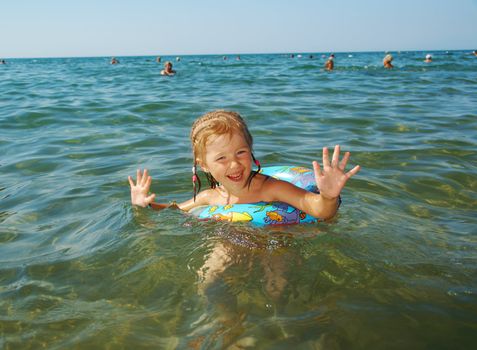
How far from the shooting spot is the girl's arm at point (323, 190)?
8.41 feet

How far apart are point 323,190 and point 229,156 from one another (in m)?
0.65

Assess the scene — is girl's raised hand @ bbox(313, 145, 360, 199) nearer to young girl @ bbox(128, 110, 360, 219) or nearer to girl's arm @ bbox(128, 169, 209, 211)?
young girl @ bbox(128, 110, 360, 219)

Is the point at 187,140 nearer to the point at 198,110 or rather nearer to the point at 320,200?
the point at 198,110

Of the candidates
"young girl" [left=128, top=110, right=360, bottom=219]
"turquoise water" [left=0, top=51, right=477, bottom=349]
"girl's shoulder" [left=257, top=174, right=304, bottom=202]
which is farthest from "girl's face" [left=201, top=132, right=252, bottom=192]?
"turquoise water" [left=0, top=51, right=477, bottom=349]

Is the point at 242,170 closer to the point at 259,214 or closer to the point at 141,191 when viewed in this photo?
the point at 259,214

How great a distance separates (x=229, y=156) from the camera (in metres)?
2.91

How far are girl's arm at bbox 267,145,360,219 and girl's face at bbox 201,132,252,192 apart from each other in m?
0.36

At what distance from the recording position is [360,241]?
3154mm

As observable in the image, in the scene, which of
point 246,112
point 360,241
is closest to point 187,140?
point 246,112

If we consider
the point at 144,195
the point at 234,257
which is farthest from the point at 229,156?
the point at 144,195

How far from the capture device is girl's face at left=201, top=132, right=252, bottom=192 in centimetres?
290

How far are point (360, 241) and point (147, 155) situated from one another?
11.1 ft

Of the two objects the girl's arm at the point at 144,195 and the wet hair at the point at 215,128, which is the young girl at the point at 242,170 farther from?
the girl's arm at the point at 144,195

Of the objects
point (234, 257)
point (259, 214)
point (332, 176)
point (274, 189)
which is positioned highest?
point (332, 176)
